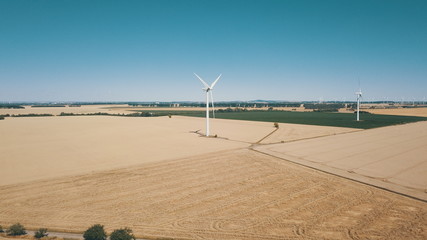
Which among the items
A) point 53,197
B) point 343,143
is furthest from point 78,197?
point 343,143

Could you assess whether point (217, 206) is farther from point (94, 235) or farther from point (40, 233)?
point (40, 233)

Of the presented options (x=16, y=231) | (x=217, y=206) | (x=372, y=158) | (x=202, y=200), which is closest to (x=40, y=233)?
(x=16, y=231)

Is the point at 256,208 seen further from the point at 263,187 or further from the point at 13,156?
the point at 13,156

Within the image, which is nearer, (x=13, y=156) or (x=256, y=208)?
(x=256, y=208)

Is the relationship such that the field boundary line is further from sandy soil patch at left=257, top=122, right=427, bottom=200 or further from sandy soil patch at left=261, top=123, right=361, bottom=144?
sandy soil patch at left=261, top=123, right=361, bottom=144

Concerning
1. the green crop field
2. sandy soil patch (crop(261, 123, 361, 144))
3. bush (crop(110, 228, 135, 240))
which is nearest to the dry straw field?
bush (crop(110, 228, 135, 240))

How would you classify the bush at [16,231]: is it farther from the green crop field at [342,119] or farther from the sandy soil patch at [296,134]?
the green crop field at [342,119]
